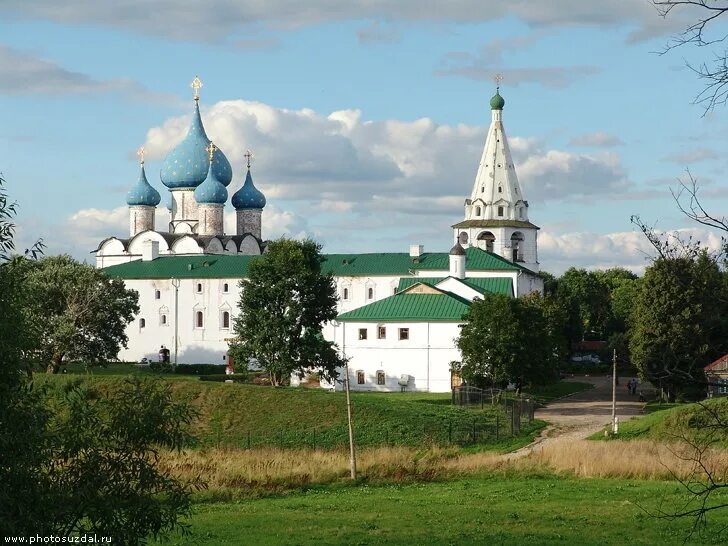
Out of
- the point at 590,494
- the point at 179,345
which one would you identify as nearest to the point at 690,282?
the point at 590,494

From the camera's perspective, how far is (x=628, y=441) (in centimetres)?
2889

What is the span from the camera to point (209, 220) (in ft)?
262

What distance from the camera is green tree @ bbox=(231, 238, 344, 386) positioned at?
49531 mm

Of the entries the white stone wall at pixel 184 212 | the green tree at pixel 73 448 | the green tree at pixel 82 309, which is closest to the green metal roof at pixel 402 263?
the white stone wall at pixel 184 212

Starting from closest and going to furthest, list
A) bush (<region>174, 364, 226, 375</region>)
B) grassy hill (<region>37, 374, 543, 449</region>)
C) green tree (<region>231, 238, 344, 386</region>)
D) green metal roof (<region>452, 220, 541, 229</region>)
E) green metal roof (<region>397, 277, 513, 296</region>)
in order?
1. grassy hill (<region>37, 374, 543, 449</region>)
2. green tree (<region>231, 238, 344, 386</region>)
3. bush (<region>174, 364, 226, 375</region>)
4. green metal roof (<region>397, 277, 513, 296</region>)
5. green metal roof (<region>452, 220, 541, 229</region>)

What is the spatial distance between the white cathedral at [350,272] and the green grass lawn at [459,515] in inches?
1133

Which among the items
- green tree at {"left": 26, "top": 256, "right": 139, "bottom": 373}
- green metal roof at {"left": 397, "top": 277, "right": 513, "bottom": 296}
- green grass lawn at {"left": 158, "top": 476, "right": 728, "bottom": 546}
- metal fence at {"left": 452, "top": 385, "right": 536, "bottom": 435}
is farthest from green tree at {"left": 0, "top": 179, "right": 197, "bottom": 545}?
green metal roof at {"left": 397, "top": 277, "right": 513, "bottom": 296}

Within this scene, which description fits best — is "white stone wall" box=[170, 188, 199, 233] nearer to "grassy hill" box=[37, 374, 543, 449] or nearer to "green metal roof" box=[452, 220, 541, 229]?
"green metal roof" box=[452, 220, 541, 229]

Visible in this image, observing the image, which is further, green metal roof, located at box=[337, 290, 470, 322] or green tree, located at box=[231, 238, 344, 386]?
green metal roof, located at box=[337, 290, 470, 322]

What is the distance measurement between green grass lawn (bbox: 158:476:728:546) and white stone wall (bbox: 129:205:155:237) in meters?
61.2

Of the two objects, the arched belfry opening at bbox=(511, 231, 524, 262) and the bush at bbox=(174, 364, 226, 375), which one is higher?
the arched belfry opening at bbox=(511, 231, 524, 262)

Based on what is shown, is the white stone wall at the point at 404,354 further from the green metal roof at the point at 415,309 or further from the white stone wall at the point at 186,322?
the white stone wall at the point at 186,322

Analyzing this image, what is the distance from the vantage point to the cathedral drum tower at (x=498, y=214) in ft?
249

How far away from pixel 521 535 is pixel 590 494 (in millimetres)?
4401
